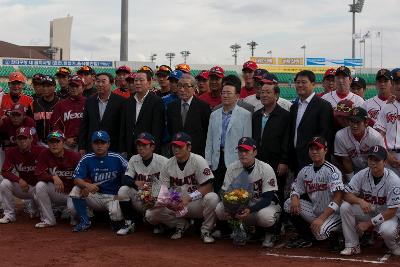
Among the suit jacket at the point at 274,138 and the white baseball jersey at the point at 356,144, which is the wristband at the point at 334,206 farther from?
the suit jacket at the point at 274,138

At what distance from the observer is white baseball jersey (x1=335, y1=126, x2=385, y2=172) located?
264 inches

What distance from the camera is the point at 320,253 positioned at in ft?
21.4

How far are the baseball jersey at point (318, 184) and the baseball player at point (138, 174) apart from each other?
1.93 metres

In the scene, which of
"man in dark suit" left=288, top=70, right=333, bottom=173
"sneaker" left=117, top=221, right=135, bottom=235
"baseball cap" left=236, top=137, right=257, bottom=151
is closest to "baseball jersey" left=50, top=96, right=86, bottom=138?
"sneaker" left=117, top=221, right=135, bottom=235

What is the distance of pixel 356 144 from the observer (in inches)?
270

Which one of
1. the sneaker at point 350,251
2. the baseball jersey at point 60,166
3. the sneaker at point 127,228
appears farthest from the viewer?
the baseball jersey at point 60,166

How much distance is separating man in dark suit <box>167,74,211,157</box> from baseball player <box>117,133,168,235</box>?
0.46 metres

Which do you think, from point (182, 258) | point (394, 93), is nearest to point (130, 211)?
point (182, 258)

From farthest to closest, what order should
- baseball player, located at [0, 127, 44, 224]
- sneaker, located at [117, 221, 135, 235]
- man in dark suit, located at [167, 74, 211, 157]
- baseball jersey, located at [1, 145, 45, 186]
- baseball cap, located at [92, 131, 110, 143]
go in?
baseball jersey, located at [1, 145, 45, 186], baseball player, located at [0, 127, 44, 224], baseball cap, located at [92, 131, 110, 143], man in dark suit, located at [167, 74, 211, 157], sneaker, located at [117, 221, 135, 235]

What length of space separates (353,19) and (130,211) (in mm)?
48507

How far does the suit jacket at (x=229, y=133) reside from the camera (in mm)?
7301

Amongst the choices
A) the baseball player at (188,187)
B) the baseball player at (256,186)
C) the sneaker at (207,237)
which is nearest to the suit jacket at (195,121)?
the baseball player at (188,187)

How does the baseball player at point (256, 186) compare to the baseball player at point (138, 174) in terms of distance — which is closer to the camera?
the baseball player at point (256, 186)

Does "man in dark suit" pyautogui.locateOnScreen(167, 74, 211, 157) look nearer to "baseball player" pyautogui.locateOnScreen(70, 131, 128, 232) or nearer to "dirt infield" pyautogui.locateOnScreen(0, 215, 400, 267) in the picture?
"baseball player" pyautogui.locateOnScreen(70, 131, 128, 232)
